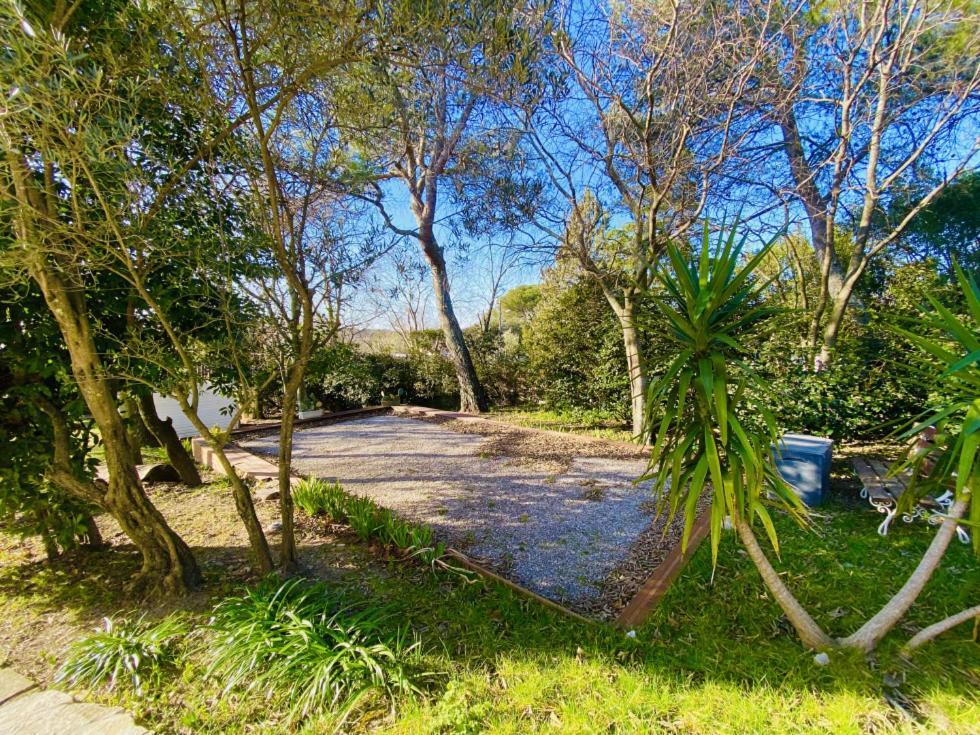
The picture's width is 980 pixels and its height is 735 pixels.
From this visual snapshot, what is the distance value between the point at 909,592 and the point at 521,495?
10.2 ft

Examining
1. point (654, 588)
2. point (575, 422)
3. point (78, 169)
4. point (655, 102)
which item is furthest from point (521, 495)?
point (655, 102)

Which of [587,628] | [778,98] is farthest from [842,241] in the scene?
[587,628]

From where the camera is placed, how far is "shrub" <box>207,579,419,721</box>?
1.87 meters

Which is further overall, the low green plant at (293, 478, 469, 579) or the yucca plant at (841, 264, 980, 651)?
the low green plant at (293, 478, 469, 579)

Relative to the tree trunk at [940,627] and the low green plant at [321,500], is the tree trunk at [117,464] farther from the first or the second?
the tree trunk at [940,627]

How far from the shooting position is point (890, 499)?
3400 millimetres

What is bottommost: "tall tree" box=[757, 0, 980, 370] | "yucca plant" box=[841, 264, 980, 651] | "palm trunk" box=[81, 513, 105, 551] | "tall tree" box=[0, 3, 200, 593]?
"palm trunk" box=[81, 513, 105, 551]

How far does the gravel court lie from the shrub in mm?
1167

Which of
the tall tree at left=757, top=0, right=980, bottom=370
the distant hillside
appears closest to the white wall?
the distant hillside

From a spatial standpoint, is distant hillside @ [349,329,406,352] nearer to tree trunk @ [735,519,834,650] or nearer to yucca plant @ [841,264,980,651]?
tree trunk @ [735,519,834,650]

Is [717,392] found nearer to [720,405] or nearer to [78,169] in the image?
[720,405]

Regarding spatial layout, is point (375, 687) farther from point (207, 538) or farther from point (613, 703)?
point (207, 538)

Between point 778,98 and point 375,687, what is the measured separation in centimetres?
693

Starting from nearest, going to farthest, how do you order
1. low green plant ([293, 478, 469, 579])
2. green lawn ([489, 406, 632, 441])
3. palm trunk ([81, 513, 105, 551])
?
low green plant ([293, 478, 469, 579]), palm trunk ([81, 513, 105, 551]), green lawn ([489, 406, 632, 441])
